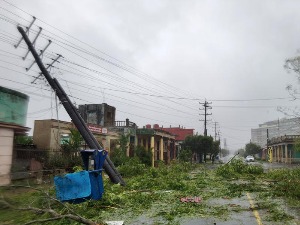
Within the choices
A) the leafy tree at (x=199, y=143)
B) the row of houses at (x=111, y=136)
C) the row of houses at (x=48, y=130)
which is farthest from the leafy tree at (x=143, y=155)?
the leafy tree at (x=199, y=143)

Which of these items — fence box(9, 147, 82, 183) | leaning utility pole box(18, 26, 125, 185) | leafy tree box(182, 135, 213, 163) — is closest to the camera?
leaning utility pole box(18, 26, 125, 185)

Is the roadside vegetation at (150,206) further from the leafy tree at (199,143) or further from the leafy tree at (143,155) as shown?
the leafy tree at (199,143)

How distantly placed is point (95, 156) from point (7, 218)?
4391mm

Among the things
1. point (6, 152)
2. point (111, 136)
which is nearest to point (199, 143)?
point (111, 136)

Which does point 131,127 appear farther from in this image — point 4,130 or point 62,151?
point 4,130

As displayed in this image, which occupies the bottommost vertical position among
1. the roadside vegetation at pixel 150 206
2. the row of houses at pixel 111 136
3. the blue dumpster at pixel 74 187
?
the roadside vegetation at pixel 150 206

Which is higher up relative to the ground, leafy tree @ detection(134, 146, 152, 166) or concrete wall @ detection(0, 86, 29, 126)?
concrete wall @ detection(0, 86, 29, 126)

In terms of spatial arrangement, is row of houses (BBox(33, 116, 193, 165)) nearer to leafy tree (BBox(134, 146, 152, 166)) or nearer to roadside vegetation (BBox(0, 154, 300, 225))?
leafy tree (BBox(134, 146, 152, 166))

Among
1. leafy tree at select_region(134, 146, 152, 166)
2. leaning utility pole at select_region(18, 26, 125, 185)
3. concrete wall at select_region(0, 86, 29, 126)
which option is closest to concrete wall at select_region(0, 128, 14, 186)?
concrete wall at select_region(0, 86, 29, 126)

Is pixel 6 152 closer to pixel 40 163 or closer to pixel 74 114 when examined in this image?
pixel 40 163

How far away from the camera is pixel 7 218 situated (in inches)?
453

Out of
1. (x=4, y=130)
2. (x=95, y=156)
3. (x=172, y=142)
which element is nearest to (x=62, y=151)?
(x=4, y=130)

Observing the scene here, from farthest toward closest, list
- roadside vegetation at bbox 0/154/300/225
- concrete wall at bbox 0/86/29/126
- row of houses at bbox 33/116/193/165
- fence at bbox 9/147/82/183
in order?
row of houses at bbox 33/116/193/165
fence at bbox 9/147/82/183
concrete wall at bbox 0/86/29/126
roadside vegetation at bbox 0/154/300/225

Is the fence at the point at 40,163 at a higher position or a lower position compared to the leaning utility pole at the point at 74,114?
lower
